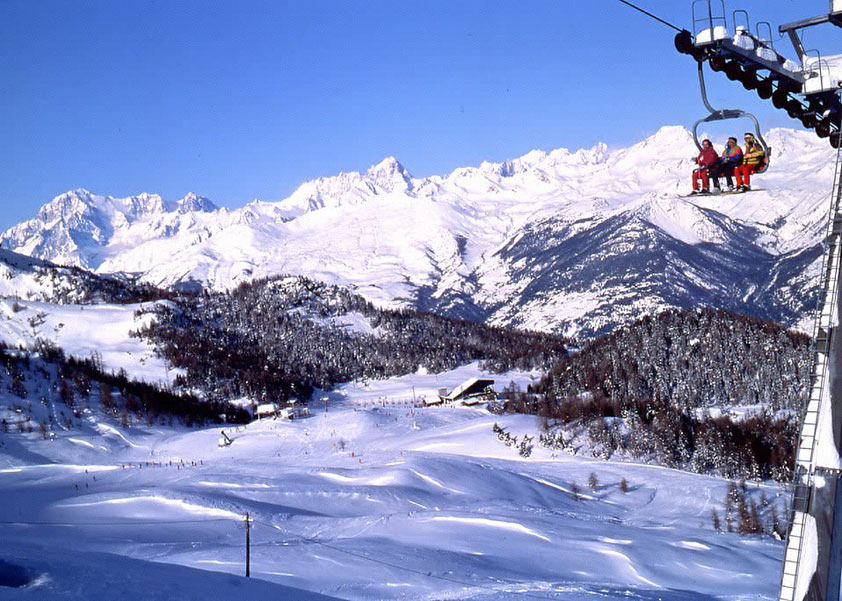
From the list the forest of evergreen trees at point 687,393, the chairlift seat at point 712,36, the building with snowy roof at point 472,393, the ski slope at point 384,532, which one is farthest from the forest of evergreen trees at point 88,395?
the chairlift seat at point 712,36

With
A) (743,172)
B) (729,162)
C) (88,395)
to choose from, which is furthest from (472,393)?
(743,172)

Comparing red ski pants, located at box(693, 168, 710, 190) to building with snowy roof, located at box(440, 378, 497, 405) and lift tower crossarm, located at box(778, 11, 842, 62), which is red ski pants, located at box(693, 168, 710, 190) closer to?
lift tower crossarm, located at box(778, 11, 842, 62)

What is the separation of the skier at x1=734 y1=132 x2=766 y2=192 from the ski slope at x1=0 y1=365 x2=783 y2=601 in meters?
16.4

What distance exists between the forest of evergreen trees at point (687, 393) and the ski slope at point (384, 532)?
11.5 m

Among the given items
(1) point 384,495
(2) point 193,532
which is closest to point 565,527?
(1) point 384,495

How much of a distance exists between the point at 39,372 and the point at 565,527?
125 metres

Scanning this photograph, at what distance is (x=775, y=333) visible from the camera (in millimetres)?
156375

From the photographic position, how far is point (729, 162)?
1628 cm

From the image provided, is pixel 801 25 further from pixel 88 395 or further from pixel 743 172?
pixel 88 395

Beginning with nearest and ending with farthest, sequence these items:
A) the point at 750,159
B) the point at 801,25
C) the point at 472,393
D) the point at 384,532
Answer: the point at 801,25
the point at 750,159
the point at 384,532
the point at 472,393

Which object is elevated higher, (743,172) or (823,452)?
(743,172)

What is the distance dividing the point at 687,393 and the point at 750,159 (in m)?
140

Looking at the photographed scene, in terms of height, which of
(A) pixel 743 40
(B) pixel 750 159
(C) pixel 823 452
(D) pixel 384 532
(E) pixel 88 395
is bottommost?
(D) pixel 384 532

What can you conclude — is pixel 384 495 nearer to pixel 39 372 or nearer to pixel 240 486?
pixel 240 486
